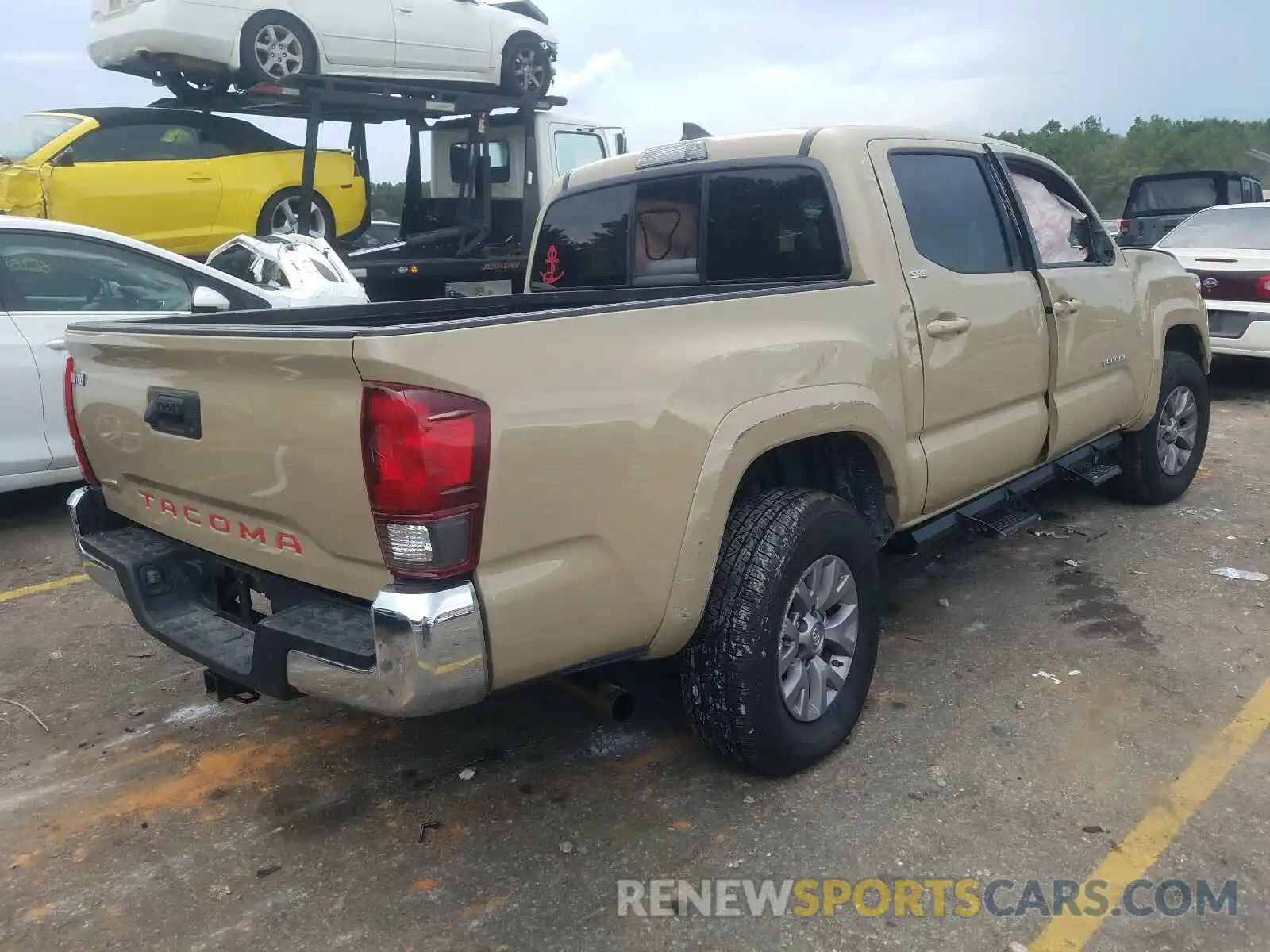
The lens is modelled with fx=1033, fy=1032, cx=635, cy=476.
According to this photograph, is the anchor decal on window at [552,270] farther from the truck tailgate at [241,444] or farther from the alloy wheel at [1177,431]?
the alloy wheel at [1177,431]

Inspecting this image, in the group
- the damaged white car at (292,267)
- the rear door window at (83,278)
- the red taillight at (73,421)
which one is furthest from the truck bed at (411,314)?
the damaged white car at (292,267)

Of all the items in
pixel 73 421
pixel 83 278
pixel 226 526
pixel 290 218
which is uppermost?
pixel 290 218

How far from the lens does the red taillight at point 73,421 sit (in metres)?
3.08

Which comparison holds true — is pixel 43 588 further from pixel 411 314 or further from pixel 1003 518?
pixel 1003 518

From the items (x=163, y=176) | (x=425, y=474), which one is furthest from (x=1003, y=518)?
(x=163, y=176)

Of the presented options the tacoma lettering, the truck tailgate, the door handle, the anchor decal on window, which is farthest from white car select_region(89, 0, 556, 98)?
the door handle

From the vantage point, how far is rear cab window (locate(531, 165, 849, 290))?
3.47 m

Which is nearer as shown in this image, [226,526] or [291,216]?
[226,526]

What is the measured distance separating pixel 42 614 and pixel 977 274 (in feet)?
13.2

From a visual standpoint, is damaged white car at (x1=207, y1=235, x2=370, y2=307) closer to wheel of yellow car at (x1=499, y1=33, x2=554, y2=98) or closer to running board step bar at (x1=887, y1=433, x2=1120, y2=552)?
wheel of yellow car at (x1=499, y1=33, x2=554, y2=98)

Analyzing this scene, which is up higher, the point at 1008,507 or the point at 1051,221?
the point at 1051,221

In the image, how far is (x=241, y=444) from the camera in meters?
2.44

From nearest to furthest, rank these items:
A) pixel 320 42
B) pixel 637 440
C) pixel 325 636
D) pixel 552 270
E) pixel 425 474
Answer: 1. pixel 425 474
2. pixel 325 636
3. pixel 637 440
4. pixel 552 270
5. pixel 320 42

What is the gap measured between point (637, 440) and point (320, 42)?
8171mm
